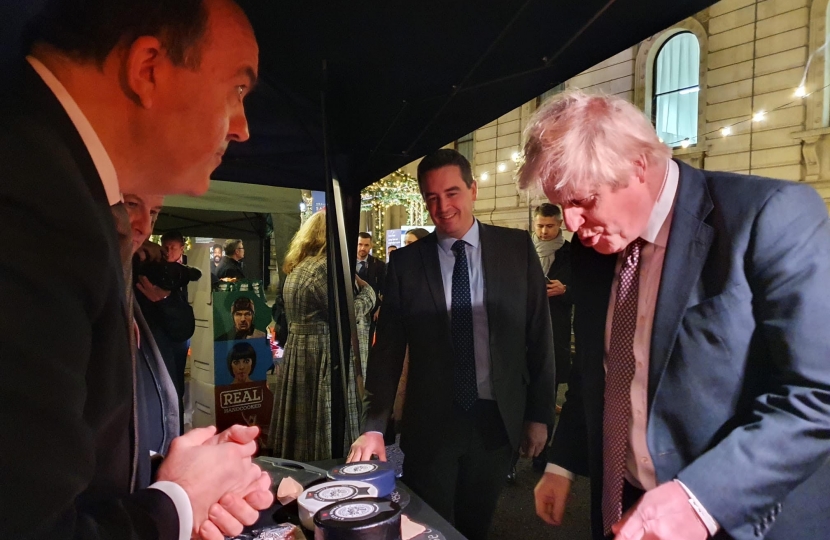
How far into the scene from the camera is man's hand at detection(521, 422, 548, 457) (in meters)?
1.99

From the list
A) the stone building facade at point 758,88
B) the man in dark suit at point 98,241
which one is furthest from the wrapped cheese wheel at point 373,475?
the stone building facade at point 758,88

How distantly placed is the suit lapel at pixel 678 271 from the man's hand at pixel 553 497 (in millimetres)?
517

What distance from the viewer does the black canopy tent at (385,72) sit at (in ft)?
4.94

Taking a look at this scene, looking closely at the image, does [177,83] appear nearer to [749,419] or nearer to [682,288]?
[682,288]

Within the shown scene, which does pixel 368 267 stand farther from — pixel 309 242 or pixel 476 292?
pixel 476 292

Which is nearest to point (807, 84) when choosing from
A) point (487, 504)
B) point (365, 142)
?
point (365, 142)

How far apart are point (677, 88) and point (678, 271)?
11030mm

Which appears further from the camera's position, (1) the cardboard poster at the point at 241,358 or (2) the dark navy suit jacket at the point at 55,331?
(1) the cardboard poster at the point at 241,358

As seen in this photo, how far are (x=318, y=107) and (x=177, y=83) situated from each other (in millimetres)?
1635

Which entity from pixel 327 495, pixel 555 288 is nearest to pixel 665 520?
pixel 327 495

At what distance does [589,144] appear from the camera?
1.16 meters

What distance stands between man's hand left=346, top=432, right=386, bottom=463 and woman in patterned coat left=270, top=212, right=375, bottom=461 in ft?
5.74

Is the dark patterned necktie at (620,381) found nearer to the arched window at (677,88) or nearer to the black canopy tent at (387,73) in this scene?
the black canopy tent at (387,73)

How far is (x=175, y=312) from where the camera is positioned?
325cm
